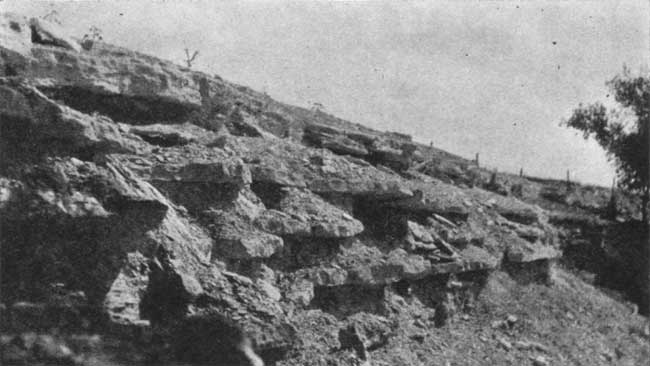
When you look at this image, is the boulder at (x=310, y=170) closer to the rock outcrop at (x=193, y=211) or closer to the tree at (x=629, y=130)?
the rock outcrop at (x=193, y=211)

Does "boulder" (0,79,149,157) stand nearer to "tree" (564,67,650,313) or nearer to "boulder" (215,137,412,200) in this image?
"boulder" (215,137,412,200)

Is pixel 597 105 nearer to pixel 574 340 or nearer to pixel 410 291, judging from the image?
pixel 574 340

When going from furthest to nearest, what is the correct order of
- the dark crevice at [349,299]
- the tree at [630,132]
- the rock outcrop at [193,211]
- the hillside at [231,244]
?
the tree at [630,132] → the dark crevice at [349,299] → the rock outcrop at [193,211] → the hillside at [231,244]

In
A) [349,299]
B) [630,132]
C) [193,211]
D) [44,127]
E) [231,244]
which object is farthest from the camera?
[630,132]

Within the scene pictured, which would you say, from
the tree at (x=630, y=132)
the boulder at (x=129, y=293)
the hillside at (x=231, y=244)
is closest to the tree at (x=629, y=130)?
the tree at (x=630, y=132)

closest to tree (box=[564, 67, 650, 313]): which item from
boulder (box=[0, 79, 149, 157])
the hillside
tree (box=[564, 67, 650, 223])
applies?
tree (box=[564, 67, 650, 223])

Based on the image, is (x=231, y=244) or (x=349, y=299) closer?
(x=231, y=244)

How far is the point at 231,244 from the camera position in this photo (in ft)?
27.9

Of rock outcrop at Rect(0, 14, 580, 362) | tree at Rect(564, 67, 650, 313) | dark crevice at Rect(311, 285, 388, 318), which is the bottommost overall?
dark crevice at Rect(311, 285, 388, 318)

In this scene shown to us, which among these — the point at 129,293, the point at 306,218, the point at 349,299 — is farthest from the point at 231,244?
the point at 349,299

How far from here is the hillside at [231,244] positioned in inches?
238

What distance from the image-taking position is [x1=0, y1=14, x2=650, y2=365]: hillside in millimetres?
6055

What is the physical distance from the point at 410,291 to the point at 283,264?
3.62m

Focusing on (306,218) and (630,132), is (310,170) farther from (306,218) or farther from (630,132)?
(630,132)
